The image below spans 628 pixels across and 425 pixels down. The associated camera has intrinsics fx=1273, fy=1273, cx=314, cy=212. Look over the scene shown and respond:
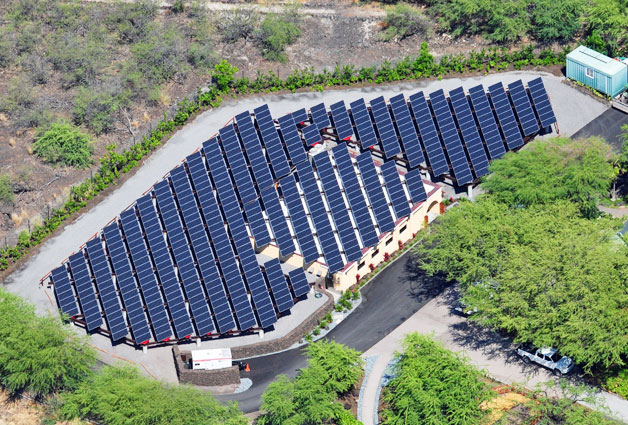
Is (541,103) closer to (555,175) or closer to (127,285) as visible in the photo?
(555,175)

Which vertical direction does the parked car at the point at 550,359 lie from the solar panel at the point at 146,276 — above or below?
below

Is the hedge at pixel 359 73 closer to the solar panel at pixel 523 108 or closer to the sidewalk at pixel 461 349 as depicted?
the solar panel at pixel 523 108

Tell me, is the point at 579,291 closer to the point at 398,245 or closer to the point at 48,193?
the point at 398,245

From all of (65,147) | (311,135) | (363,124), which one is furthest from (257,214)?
(65,147)

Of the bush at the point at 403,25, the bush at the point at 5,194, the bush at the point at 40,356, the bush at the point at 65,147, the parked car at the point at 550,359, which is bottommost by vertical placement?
the parked car at the point at 550,359

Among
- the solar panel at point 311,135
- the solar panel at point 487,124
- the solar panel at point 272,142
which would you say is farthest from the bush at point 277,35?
the solar panel at point 487,124

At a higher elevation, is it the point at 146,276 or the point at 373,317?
the point at 146,276

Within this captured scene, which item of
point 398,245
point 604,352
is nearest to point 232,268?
point 398,245
